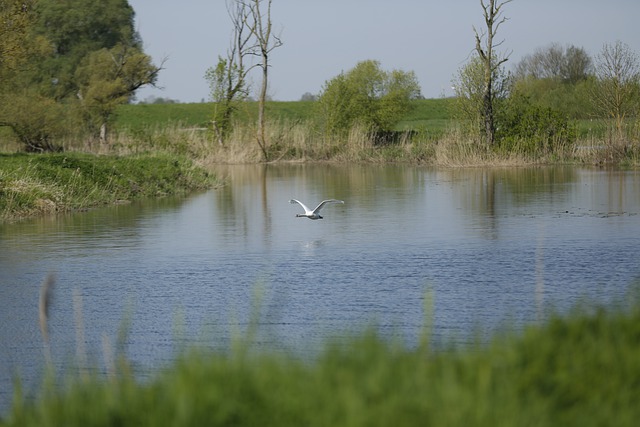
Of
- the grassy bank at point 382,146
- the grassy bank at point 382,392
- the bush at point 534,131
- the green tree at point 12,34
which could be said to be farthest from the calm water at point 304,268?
the bush at point 534,131

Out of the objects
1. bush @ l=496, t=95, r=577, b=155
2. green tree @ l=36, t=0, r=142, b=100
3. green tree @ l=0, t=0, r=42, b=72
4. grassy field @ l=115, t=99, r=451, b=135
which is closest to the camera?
green tree @ l=0, t=0, r=42, b=72

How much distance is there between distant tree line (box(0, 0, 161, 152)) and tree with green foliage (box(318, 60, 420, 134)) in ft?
34.2

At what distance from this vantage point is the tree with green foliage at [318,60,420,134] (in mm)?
47312

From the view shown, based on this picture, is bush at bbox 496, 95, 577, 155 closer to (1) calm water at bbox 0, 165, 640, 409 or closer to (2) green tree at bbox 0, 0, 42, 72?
(1) calm water at bbox 0, 165, 640, 409

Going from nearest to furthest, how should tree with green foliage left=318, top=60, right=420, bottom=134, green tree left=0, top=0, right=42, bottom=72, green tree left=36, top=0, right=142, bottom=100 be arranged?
green tree left=0, top=0, right=42, bottom=72 < tree with green foliage left=318, top=60, right=420, bottom=134 < green tree left=36, top=0, right=142, bottom=100

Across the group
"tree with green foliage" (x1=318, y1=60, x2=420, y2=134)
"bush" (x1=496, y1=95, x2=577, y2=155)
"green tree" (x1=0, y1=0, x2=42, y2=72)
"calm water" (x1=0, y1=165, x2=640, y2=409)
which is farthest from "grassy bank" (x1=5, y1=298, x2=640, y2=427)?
"tree with green foliage" (x1=318, y1=60, x2=420, y2=134)

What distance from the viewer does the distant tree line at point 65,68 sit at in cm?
3106

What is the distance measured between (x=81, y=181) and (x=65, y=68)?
50.8 metres

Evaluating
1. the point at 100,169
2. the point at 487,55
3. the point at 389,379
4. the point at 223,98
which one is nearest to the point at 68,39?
the point at 223,98

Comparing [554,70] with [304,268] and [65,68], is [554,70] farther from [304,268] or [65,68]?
[304,268]

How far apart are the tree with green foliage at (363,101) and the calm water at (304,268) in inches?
905

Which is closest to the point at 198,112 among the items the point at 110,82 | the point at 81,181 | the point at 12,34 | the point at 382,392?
the point at 110,82

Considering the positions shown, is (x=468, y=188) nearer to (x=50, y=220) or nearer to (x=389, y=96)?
(x=50, y=220)

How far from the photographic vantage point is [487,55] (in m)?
39.2
